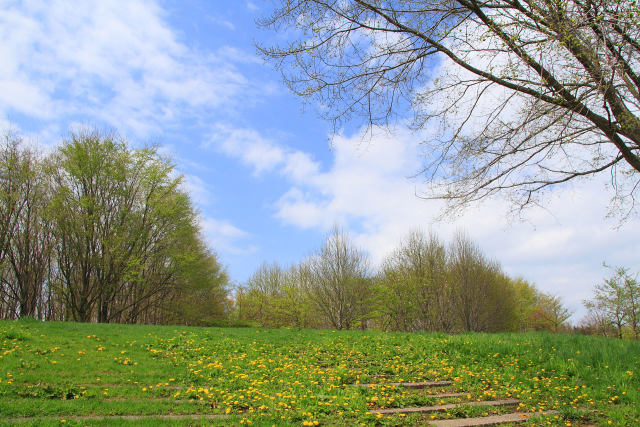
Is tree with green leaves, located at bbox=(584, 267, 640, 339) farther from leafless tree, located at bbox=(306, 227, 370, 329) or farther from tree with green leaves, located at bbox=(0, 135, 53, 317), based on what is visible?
tree with green leaves, located at bbox=(0, 135, 53, 317)

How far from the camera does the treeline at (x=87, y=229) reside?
913 inches

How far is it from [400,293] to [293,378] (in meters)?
24.3

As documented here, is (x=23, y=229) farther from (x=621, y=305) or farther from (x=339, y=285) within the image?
(x=621, y=305)

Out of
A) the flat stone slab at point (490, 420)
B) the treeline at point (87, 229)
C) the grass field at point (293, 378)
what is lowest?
the flat stone slab at point (490, 420)

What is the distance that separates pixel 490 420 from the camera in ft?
16.4

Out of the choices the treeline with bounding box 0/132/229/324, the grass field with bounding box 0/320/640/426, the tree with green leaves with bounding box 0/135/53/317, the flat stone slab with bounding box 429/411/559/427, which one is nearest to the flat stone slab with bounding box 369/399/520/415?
the grass field with bounding box 0/320/640/426

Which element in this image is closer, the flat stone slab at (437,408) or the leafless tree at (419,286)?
the flat stone slab at (437,408)

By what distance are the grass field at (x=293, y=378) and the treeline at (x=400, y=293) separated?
1884 cm

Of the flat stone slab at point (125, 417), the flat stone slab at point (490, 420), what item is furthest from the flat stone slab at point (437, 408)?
the flat stone slab at point (125, 417)

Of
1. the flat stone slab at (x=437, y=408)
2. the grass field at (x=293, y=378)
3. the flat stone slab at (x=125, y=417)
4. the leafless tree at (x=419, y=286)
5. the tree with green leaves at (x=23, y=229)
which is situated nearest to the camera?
the flat stone slab at (x=125, y=417)

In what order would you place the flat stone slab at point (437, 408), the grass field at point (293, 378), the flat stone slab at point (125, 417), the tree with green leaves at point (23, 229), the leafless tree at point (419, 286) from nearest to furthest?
the flat stone slab at point (125, 417), the grass field at point (293, 378), the flat stone slab at point (437, 408), the tree with green leaves at point (23, 229), the leafless tree at point (419, 286)

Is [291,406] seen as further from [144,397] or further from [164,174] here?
[164,174]

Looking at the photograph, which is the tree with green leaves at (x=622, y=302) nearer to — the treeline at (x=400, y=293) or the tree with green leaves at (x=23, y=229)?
the treeline at (x=400, y=293)

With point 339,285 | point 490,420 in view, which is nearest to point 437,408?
→ point 490,420
